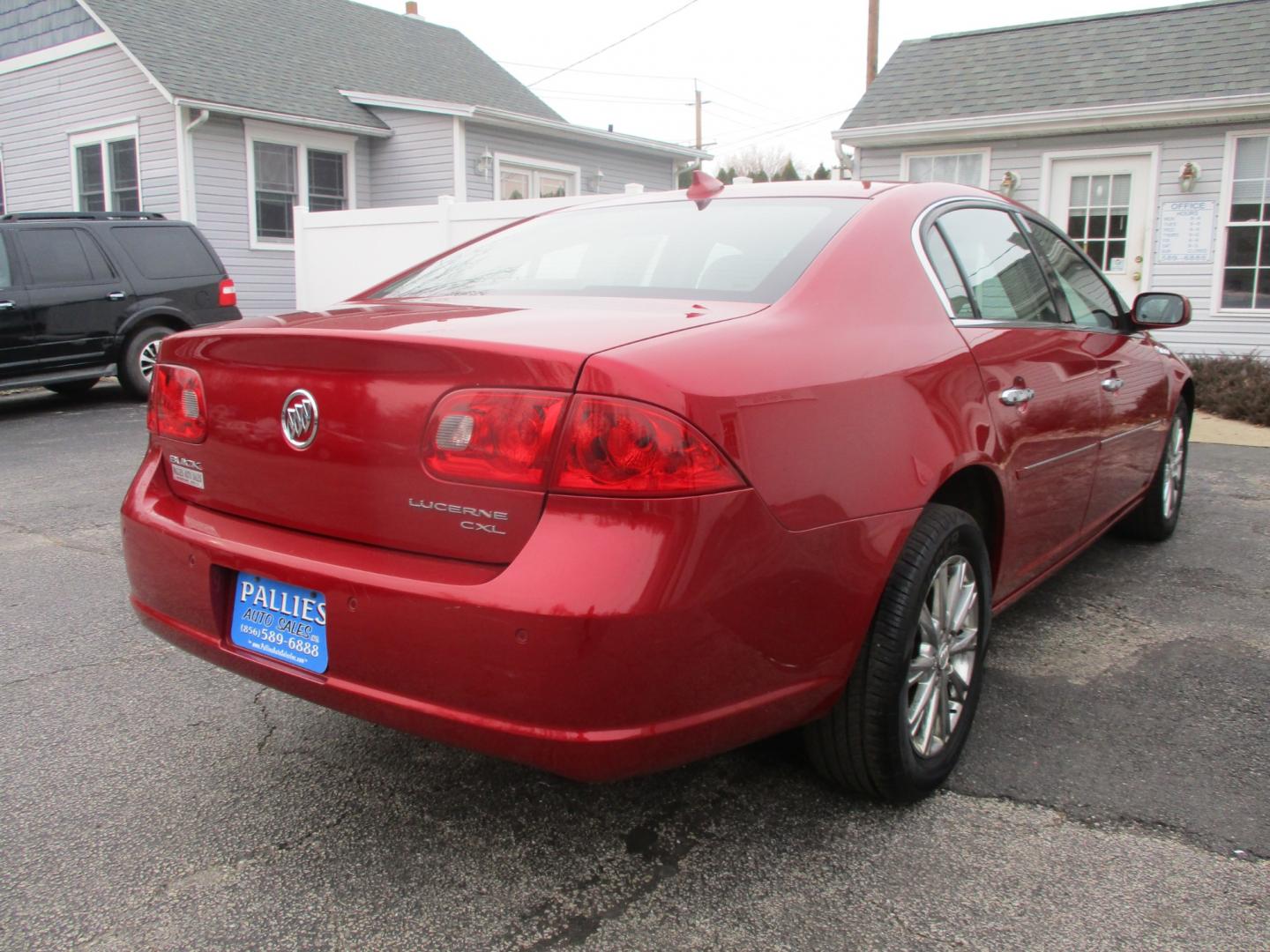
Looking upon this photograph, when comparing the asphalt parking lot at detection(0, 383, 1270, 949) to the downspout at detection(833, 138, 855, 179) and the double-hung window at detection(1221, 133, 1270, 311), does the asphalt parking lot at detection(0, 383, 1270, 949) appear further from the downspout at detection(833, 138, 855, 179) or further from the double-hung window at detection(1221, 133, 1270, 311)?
the downspout at detection(833, 138, 855, 179)

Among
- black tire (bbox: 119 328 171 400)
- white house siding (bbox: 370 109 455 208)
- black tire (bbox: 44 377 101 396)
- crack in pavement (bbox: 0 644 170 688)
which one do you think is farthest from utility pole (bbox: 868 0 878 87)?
crack in pavement (bbox: 0 644 170 688)

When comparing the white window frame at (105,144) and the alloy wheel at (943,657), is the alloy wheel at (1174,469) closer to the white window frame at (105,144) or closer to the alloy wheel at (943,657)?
the alloy wheel at (943,657)

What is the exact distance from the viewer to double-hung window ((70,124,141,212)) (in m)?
15.3

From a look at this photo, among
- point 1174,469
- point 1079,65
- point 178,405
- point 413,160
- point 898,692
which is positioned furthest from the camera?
point 413,160

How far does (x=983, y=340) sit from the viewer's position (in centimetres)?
288

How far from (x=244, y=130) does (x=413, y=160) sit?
8.30 ft

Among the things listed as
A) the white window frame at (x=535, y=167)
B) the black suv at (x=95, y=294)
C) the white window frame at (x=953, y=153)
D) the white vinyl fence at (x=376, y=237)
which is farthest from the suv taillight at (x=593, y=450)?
the white window frame at (x=535, y=167)

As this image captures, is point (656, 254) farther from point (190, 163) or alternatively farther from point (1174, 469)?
point (190, 163)

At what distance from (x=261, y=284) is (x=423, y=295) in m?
13.5

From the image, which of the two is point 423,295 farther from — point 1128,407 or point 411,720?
point 1128,407

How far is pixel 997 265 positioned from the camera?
3.31 metres

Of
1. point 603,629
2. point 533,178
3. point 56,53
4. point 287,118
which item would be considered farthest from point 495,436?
point 56,53

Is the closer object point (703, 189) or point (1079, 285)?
point (703, 189)

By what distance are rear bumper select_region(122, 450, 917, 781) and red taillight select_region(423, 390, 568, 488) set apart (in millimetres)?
97
